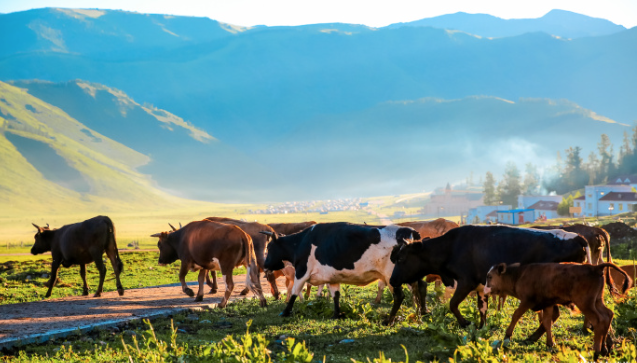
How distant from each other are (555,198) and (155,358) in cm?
15802

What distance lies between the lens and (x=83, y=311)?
1817cm

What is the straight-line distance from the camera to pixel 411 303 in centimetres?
1802

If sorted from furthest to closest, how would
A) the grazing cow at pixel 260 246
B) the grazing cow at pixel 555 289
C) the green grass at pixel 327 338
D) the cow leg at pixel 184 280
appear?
the grazing cow at pixel 260 246 → the cow leg at pixel 184 280 → the grazing cow at pixel 555 289 → the green grass at pixel 327 338

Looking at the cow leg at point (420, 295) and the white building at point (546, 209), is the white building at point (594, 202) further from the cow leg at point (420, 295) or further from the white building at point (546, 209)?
the cow leg at point (420, 295)

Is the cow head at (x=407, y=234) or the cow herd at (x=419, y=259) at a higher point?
the cow head at (x=407, y=234)

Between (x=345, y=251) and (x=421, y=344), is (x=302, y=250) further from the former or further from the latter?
(x=421, y=344)

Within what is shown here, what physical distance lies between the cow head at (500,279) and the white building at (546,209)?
129731mm

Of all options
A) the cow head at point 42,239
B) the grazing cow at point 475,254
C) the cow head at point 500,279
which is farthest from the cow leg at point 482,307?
the cow head at point 42,239

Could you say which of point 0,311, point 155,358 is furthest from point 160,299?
point 155,358

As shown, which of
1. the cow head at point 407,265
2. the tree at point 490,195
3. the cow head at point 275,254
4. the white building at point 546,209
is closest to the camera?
the cow head at point 407,265

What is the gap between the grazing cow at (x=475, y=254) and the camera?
532 inches

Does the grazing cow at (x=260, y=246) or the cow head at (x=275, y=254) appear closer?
the cow head at (x=275, y=254)

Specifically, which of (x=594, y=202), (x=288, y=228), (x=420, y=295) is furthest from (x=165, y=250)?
(x=594, y=202)

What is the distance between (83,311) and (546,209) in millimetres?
133795
